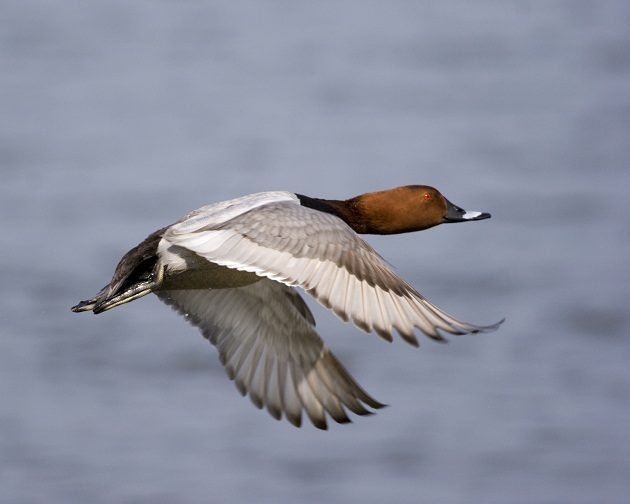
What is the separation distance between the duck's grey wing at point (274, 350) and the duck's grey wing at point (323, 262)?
1.88 feet

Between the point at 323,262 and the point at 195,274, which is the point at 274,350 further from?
the point at 323,262

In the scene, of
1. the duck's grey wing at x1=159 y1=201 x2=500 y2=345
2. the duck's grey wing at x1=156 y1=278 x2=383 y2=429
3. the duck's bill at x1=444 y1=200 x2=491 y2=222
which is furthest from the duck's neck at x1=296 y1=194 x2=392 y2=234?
the duck's grey wing at x1=159 y1=201 x2=500 y2=345

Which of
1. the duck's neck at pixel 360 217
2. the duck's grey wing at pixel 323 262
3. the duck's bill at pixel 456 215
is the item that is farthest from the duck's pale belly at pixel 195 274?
the duck's bill at pixel 456 215

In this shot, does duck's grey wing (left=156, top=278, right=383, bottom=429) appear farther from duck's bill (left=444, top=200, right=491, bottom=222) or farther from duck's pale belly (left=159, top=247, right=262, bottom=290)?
duck's bill (left=444, top=200, right=491, bottom=222)

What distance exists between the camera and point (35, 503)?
7875mm

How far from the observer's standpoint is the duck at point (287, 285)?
18.6 feet

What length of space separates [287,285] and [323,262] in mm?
579

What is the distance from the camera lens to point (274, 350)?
6.56 meters

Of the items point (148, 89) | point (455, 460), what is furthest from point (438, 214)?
point (148, 89)

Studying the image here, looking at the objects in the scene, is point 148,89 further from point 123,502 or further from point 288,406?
point 288,406

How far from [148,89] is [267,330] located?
6.37m

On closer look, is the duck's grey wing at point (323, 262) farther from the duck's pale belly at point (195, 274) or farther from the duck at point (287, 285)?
the duck's pale belly at point (195, 274)

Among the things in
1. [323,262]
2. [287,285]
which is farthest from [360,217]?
[323,262]

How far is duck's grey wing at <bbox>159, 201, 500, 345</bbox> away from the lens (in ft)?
18.4
